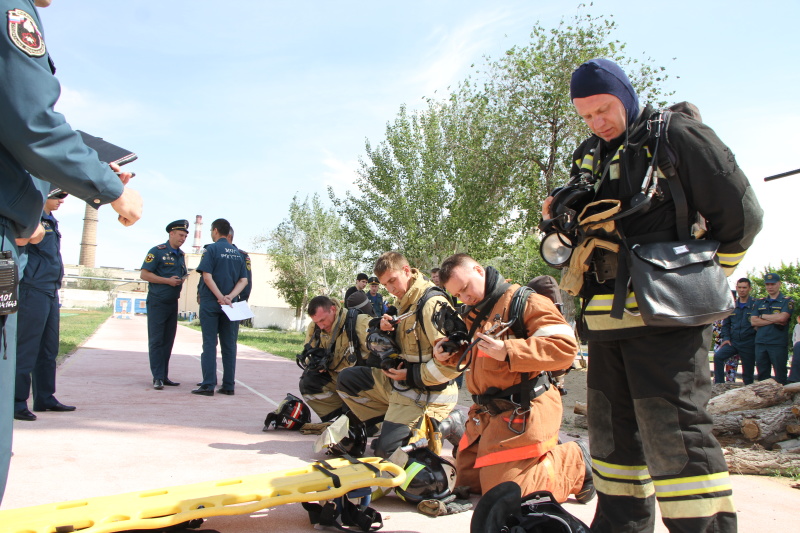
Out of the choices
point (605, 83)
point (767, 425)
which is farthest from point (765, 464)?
point (605, 83)

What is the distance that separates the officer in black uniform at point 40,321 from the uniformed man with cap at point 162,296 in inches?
67.4

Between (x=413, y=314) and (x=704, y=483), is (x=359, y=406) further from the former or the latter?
(x=704, y=483)

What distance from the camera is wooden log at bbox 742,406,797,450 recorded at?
16.7 ft

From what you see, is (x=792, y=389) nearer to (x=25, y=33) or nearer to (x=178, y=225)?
(x=25, y=33)

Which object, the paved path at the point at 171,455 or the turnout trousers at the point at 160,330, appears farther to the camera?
the turnout trousers at the point at 160,330

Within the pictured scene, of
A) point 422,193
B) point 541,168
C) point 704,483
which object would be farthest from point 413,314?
point 422,193

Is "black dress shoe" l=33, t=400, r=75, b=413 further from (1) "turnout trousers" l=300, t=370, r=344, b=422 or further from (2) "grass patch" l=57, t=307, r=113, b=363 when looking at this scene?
(2) "grass patch" l=57, t=307, r=113, b=363

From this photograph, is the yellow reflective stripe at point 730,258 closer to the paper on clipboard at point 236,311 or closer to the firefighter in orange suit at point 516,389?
the firefighter in orange suit at point 516,389

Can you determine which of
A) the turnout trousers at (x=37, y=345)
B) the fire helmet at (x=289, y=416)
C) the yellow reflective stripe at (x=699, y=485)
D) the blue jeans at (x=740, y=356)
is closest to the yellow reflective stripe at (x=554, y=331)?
the yellow reflective stripe at (x=699, y=485)

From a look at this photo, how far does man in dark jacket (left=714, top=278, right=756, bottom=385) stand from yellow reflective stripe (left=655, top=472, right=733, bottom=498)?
857 cm

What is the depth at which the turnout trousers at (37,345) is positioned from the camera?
4719 millimetres

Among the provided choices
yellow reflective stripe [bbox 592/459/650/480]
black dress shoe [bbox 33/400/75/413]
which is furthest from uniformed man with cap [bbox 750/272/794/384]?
black dress shoe [bbox 33/400/75/413]

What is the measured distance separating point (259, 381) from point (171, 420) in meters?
3.70

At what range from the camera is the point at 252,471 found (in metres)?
3.75
